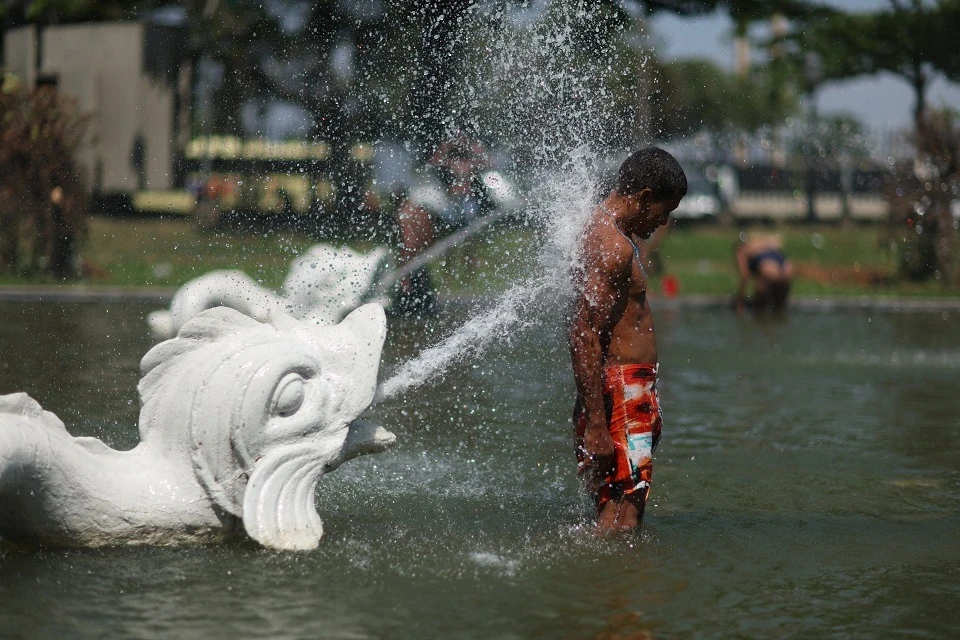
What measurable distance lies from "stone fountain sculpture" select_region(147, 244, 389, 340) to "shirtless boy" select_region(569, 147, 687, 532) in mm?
1089

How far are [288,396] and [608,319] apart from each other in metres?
1.21

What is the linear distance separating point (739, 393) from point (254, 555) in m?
5.46

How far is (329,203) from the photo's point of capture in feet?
68.6

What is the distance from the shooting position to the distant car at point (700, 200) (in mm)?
29391

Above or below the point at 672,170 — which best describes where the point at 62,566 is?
below

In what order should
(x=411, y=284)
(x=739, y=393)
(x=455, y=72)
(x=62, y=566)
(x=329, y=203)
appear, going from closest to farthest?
1. (x=62, y=566)
2. (x=739, y=393)
3. (x=411, y=284)
4. (x=455, y=72)
5. (x=329, y=203)

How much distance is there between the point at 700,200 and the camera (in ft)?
99.2

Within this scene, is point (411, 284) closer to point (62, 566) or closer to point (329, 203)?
point (62, 566)

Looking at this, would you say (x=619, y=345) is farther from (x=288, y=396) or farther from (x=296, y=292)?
(x=296, y=292)

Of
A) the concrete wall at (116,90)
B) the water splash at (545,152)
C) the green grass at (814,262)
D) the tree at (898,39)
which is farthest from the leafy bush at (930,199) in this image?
the concrete wall at (116,90)

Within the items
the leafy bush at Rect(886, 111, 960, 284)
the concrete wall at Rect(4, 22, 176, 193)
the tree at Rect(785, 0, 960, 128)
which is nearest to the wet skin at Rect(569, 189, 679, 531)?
the leafy bush at Rect(886, 111, 960, 284)

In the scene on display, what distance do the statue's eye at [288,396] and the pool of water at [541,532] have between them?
0.51 meters

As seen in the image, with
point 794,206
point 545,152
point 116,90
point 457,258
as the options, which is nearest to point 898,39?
point 794,206

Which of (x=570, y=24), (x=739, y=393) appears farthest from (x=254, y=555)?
(x=739, y=393)
